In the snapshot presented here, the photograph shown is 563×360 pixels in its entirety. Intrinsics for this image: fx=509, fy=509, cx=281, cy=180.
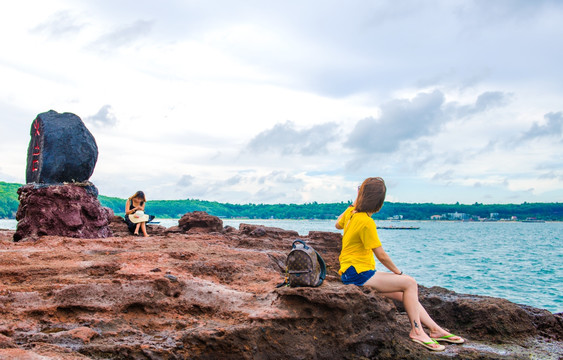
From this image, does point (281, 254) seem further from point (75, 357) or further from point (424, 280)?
point (424, 280)

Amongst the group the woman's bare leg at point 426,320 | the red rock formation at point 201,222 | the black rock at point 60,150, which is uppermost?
the black rock at point 60,150

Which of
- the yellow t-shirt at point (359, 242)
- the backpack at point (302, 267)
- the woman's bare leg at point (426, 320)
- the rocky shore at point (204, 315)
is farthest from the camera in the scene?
the woman's bare leg at point (426, 320)

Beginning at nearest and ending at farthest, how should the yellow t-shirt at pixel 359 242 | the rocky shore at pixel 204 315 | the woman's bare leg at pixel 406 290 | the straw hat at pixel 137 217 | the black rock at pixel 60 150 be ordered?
the rocky shore at pixel 204 315 < the yellow t-shirt at pixel 359 242 < the woman's bare leg at pixel 406 290 < the black rock at pixel 60 150 < the straw hat at pixel 137 217

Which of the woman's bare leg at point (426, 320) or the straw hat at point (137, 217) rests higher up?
the straw hat at point (137, 217)

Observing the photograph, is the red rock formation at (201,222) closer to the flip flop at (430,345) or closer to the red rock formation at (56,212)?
the red rock formation at (56,212)

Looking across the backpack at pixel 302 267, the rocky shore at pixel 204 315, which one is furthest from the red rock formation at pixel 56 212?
the backpack at pixel 302 267

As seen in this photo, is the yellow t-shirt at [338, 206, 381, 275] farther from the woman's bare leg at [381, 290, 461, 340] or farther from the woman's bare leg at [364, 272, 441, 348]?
the woman's bare leg at [381, 290, 461, 340]

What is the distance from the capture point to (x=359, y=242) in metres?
6.09

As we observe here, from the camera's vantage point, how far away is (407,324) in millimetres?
6922

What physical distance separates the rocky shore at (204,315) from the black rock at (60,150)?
12.8 ft

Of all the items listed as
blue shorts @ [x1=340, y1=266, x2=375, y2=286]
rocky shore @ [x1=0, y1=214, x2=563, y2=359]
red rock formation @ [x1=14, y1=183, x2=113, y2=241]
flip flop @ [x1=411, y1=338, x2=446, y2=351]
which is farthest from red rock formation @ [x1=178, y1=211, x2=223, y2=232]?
flip flop @ [x1=411, y1=338, x2=446, y2=351]

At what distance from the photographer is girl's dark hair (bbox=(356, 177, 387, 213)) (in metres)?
6.04

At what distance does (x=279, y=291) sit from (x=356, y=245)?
109 cm

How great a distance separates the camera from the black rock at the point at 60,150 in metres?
11.5
